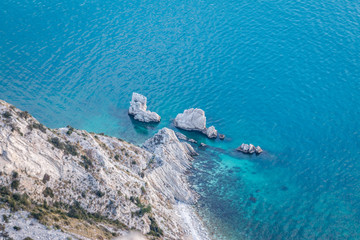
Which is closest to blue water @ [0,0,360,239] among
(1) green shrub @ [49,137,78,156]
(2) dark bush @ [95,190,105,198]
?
(2) dark bush @ [95,190,105,198]

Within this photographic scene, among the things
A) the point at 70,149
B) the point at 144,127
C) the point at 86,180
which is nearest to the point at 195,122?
the point at 144,127

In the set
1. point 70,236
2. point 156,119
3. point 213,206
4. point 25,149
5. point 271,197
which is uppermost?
point 156,119

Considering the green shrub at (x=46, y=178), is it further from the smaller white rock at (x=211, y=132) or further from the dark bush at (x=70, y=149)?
the smaller white rock at (x=211, y=132)

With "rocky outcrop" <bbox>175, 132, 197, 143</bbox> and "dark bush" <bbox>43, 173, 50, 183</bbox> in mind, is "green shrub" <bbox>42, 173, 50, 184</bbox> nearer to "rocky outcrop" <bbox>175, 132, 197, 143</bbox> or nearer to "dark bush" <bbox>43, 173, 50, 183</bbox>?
"dark bush" <bbox>43, 173, 50, 183</bbox>

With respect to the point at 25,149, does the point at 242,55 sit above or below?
above

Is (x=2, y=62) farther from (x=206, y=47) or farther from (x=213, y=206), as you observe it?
(x=213, y=206)

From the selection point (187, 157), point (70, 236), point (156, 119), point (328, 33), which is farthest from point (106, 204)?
point (328, 33)
